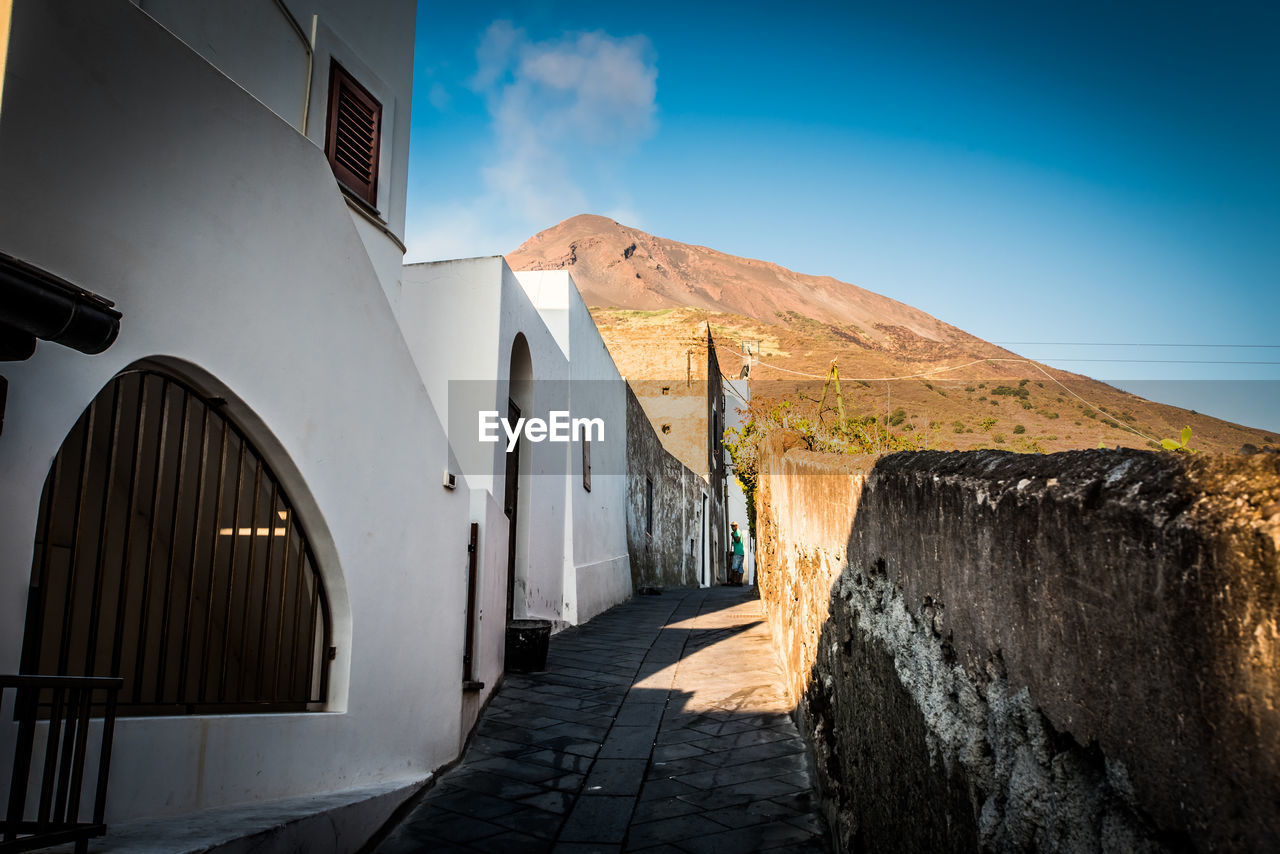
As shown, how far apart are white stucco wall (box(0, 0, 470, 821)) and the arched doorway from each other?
118mm

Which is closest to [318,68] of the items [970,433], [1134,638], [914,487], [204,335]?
[204,335]

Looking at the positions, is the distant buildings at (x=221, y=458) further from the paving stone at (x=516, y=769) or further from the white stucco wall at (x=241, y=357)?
the paving stone at (x=516, y=769)

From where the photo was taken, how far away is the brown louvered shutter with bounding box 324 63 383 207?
21.4 feet

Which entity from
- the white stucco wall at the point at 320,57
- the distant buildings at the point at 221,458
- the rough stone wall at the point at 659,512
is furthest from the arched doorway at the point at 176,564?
the rough stone wall at the point at 659,512

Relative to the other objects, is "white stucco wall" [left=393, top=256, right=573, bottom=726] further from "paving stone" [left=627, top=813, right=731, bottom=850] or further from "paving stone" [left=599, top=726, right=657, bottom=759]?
"paving stone" [left=627, top=813, right=731, bottom=850]

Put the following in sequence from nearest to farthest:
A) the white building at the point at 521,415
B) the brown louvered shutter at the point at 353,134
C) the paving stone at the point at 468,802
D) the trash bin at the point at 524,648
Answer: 1. the paving stone at the point at 468,802
2. the brown louvered shutter at the point at 353,134
3. the trash bin at the point at 524,648
4. the white building at the point at 521,415

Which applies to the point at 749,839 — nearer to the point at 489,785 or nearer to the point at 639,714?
the point at 489,785

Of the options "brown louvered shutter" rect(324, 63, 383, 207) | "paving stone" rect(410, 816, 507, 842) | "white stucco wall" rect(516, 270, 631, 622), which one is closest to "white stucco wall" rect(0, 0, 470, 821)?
"paving stone" rect(410, 816, 507, 842)

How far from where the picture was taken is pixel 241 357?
333cm

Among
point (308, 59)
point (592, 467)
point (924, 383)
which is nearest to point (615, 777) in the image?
point (308, 59)

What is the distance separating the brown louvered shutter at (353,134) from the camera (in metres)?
6.53

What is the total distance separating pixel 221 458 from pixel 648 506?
13110 millimetres

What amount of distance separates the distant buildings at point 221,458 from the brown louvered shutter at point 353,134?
17.5 inches

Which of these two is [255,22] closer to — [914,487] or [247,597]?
[247,597]
